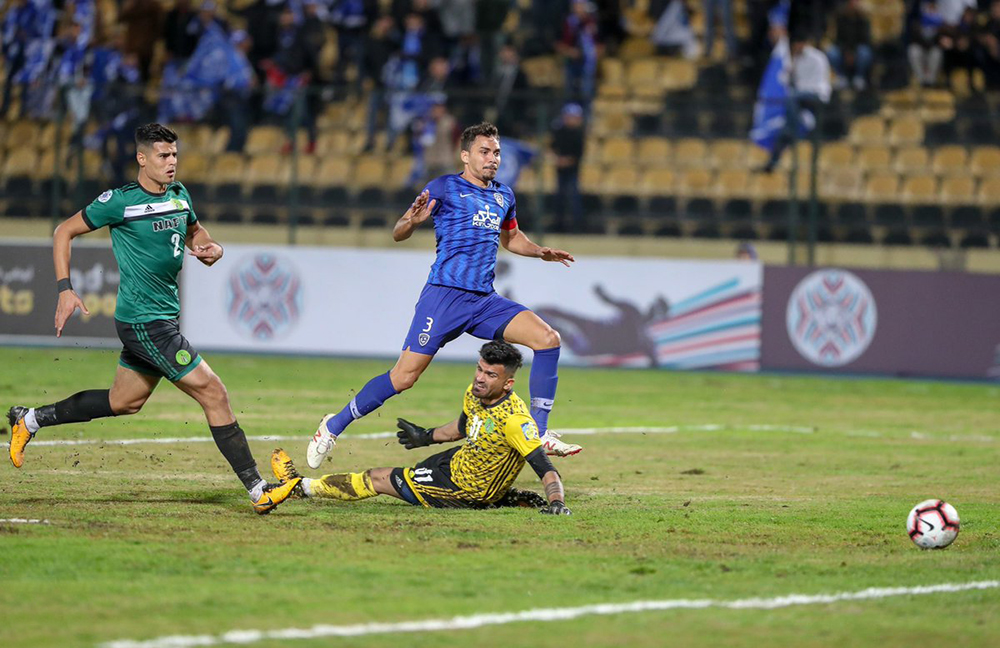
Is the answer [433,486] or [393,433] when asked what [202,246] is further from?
[393,433]

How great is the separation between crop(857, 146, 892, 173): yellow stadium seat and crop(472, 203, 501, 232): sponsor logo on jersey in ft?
42.4

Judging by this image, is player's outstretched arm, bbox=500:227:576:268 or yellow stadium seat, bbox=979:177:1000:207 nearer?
player's outstretched arm, bbox=500:227:576:268

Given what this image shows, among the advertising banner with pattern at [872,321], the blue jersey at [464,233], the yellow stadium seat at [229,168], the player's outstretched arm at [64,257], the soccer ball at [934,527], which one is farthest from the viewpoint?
the yellow stadium seat at [229,168]

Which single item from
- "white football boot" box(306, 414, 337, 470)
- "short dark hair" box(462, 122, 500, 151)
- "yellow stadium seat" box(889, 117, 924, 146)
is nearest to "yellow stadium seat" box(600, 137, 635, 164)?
"yellow stadium seat" box(889, 117, 924, 146)

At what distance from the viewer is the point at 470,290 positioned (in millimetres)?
10555

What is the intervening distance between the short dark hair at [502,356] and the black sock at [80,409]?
2503mm

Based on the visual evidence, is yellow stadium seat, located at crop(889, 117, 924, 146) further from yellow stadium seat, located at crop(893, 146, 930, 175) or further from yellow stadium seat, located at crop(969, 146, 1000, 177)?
yellow stadium seat, located at crop(969, 146, 1000, 177)

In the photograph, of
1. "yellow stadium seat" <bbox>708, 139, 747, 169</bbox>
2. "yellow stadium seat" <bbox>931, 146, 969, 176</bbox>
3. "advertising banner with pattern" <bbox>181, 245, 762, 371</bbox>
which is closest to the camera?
"advertising banner with pattern" <bbox>181, 245, 762, 371</bbox>

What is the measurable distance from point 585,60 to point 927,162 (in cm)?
600

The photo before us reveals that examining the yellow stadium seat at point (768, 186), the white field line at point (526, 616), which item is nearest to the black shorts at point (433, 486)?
the white field line at point (526, 616)

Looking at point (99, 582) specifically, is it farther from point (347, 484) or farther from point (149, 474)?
point (149, 474)

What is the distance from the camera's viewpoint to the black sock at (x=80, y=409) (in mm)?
9430

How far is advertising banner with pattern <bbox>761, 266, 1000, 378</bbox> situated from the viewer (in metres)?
21.1

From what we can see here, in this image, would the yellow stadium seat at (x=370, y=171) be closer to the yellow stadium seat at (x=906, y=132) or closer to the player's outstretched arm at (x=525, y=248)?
the yellow stadium seat at (x=906, y=132)
